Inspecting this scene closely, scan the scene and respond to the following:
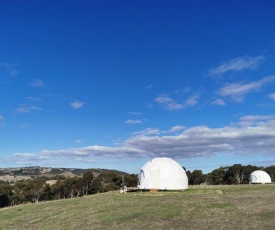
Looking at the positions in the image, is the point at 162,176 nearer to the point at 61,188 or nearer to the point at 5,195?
the point at 61,188

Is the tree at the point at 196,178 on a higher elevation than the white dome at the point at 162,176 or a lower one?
higher

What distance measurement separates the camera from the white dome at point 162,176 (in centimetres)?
4688

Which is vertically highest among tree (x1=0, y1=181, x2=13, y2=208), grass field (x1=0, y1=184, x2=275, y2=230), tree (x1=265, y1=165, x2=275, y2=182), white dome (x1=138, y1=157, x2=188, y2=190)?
tree (x1=265, y1=165, x2=275, y2=182)

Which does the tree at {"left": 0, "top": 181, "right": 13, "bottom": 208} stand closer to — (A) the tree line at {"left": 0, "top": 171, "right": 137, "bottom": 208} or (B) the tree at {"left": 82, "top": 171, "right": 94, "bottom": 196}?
(A) the tree line at {"left": 0, "top": 171, "right": 137, "bottom": 208}

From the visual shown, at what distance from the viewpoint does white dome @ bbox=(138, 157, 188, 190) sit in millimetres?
46875

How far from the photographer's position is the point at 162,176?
47.3 meters

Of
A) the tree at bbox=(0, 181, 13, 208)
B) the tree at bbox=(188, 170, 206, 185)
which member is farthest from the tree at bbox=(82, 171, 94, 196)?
the tree at bbox=(188, 170, 206, 185)

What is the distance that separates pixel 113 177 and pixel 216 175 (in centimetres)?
3211

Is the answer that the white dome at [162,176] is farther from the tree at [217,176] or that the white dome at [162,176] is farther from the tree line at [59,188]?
the tree at [217,176]

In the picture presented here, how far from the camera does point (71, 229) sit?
21953mm

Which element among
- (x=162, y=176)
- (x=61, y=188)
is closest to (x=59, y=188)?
(x=61, y=188)

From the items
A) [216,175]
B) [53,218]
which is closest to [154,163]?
[53,218]

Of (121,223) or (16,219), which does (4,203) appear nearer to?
(16,219)

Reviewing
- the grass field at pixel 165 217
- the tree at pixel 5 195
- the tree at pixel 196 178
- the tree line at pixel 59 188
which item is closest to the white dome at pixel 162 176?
the grass field at pixel 165 217
